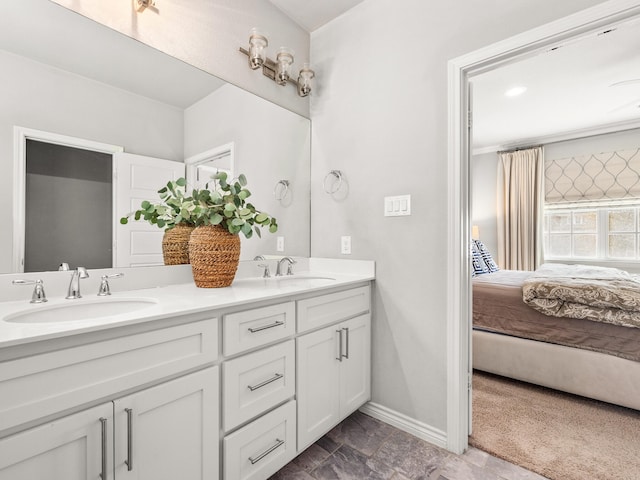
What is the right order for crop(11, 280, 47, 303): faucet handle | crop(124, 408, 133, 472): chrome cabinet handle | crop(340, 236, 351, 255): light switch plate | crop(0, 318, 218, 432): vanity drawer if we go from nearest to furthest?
crop(0, 318, 218, 432): vanity drawer < crop(124, 408, 133, 472): chrome cabinet handle < crop(11, 280, 47, 303): faucet handle < crop(340, 236, 351, 255): light switch plate

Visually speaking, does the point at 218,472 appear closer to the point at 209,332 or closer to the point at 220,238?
the point at 209,332

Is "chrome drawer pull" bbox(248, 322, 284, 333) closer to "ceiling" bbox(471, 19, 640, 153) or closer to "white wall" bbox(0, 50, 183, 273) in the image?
"white wall" bbox(0, 50, 183, 273)

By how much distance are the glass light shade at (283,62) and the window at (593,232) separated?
4.40 meters

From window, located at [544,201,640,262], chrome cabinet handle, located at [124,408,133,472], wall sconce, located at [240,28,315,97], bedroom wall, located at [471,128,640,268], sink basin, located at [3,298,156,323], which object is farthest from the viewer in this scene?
bedroom wall, located at [471,128,640,268]

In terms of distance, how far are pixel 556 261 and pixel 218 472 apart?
16.6 ft

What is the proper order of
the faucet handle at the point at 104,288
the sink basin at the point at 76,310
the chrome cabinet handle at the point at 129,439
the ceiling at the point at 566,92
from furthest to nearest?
1. the ceiling at the point at 566,92
2. the faucet handle at the point at 104,288
3. the sink basin at the point at 76,310
4. the chrome cabinet handle at the point at 129,439

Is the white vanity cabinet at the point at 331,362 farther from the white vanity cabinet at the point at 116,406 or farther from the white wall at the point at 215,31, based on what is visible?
the white wall at the point at 215,31

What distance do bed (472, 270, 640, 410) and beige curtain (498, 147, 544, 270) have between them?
2394 millimetres

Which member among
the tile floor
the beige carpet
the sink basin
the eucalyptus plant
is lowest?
the beige carpet

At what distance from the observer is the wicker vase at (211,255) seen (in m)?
1.41

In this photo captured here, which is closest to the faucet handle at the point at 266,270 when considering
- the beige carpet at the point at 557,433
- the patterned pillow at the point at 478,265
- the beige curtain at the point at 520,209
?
the beige carpet at the point at 557,433

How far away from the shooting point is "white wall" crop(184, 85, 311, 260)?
1.68 metres

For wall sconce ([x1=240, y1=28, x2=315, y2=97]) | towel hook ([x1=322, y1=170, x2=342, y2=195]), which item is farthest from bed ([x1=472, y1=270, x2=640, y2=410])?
wall sconce ([x1=240, y1=28, x2=315, y2=97])

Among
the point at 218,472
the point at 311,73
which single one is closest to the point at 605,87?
the point at 311,73
